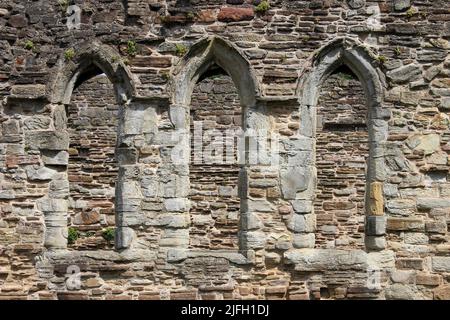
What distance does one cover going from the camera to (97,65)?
9633 millimetres

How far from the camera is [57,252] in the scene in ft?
30.9

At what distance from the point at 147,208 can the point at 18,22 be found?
116 inches

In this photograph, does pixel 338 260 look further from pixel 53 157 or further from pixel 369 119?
pixel 53 157

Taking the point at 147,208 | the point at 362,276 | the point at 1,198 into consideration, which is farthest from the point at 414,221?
the point at 1,198

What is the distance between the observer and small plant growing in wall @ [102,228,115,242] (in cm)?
1412

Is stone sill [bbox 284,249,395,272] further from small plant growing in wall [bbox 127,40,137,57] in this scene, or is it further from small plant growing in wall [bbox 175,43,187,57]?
small plant growing in wall [bbox 127,40,137,57]

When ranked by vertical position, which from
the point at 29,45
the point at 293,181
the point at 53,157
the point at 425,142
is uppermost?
the point at 29,45

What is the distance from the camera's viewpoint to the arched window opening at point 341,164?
15.1 m

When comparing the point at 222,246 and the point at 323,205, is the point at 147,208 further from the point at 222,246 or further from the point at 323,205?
the point at 323,205

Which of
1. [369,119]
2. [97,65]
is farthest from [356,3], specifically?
[97,65]

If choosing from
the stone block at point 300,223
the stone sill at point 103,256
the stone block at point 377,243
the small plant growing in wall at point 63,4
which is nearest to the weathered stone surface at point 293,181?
the stone block at point 300,223

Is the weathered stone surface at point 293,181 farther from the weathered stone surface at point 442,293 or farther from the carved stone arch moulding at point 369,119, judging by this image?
the weathered stone surface at point 442,293

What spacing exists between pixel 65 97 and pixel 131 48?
108 cm

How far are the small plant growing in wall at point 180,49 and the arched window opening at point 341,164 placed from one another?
20.6ft
